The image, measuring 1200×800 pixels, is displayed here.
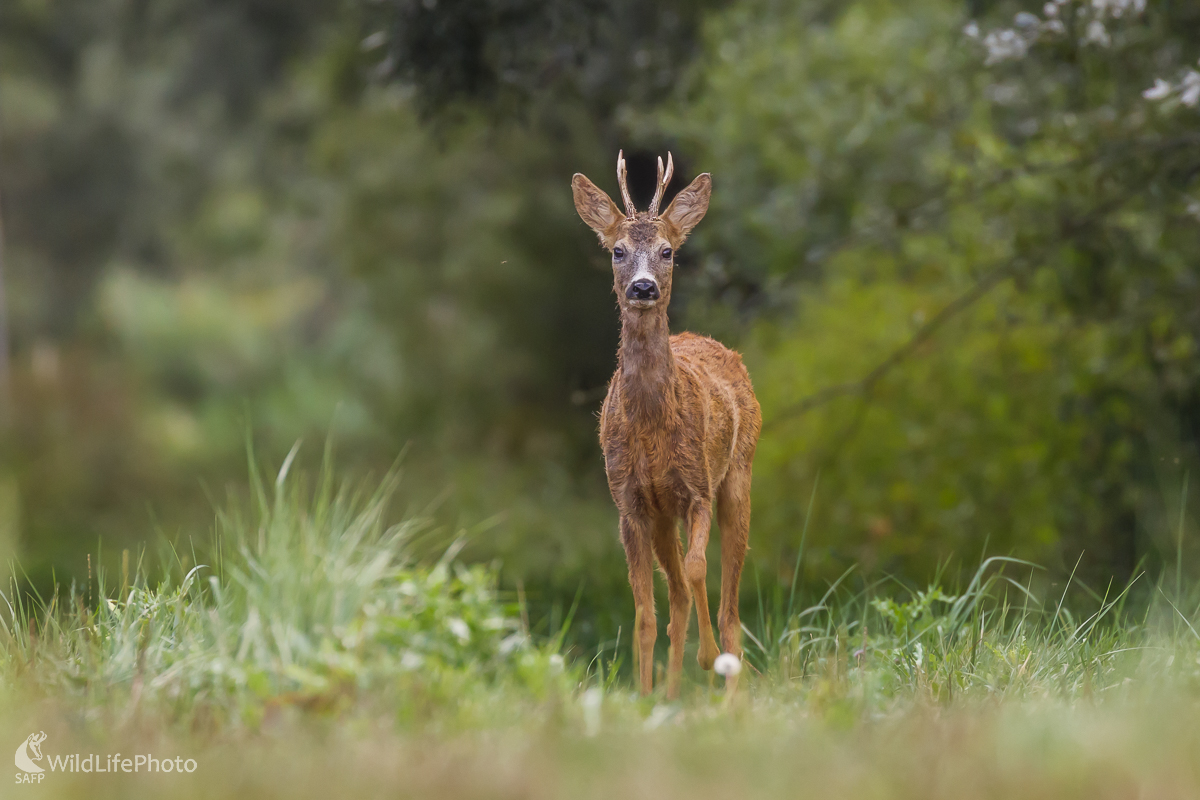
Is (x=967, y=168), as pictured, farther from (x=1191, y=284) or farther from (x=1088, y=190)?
(x=1191, y=284)

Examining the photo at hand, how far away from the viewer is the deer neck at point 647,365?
184 inches

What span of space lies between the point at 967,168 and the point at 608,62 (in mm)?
3245

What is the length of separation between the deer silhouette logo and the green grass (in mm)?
31

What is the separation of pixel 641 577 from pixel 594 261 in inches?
89.2

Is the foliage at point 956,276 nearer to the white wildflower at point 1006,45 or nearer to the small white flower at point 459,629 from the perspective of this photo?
the white wildflower at point 1006,45

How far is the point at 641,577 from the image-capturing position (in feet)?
15.5

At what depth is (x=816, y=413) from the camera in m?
11.4

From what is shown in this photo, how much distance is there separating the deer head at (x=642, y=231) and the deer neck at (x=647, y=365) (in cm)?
7

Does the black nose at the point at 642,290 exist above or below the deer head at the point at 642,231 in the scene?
below

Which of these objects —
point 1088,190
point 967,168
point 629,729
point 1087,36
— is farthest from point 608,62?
point 629,729

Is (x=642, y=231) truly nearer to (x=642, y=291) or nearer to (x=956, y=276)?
Result: (x=642, y=291)

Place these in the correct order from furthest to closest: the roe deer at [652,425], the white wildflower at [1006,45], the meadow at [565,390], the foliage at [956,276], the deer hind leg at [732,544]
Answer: the foliage at [956,276] → the white wildflower at [1006,45] → the deer hind leg at [732,544] → the roe deer at [652,425] → the meadow at [565,390]

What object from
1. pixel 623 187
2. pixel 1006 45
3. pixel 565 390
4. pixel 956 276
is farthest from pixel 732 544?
pixel 565 390

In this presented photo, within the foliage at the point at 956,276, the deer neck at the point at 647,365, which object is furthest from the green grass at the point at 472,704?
the foliage at the point at 956,276
